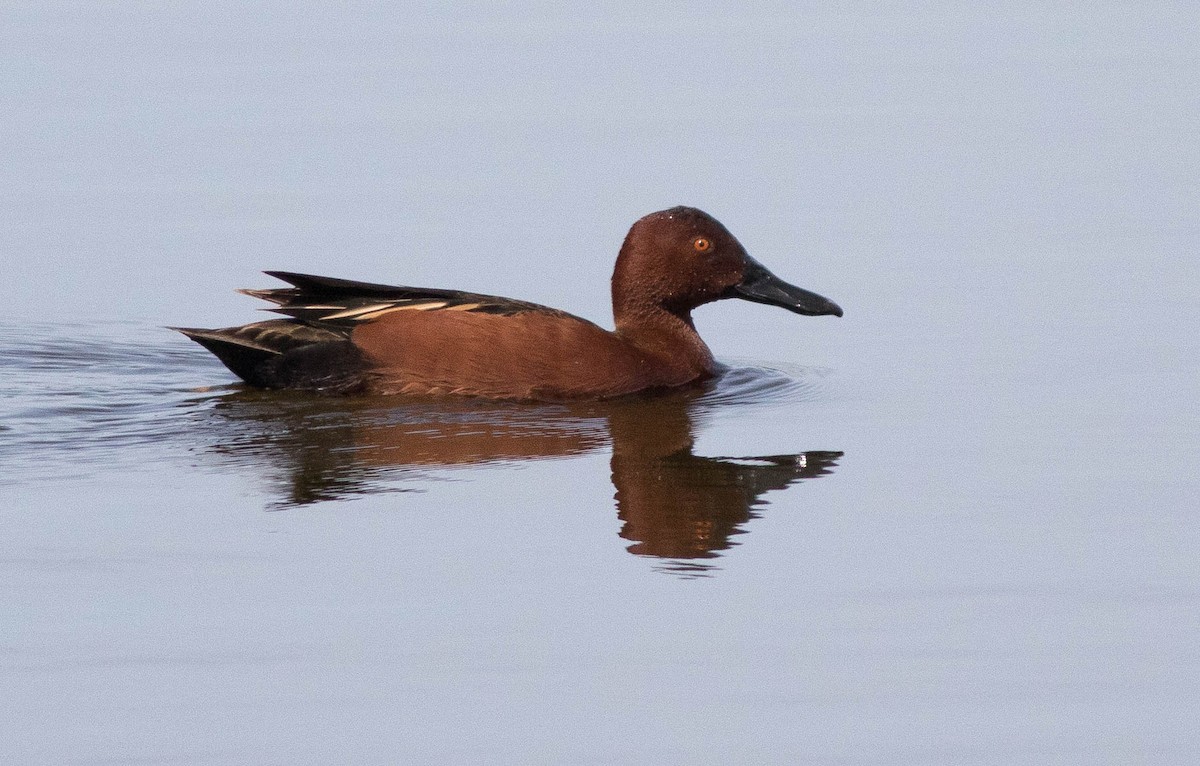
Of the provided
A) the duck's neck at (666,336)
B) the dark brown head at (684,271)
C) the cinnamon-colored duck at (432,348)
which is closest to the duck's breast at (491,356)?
the cinnamon-colored duck at (432,348)

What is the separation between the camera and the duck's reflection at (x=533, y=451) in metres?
6.95

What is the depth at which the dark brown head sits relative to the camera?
33.1ft

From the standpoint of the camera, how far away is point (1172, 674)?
207 inches

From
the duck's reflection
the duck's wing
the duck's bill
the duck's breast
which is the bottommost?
the duck's reflection

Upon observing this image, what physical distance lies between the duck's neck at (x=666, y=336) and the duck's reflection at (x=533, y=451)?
0.85ft

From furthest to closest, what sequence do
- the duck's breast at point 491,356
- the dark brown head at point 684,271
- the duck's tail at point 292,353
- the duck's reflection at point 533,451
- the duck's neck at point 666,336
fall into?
1. the dark brown head at point 684,271
2. the duck's neck at point 666,336
3. the duck's tail at point 292,353
4. the duck's breast at point 491,356
5. the duck's reflection at point 533,451

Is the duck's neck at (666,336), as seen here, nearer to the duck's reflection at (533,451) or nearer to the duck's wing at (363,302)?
the duck's reflection at (533,451)

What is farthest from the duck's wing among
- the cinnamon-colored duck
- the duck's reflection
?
the duck's reflection

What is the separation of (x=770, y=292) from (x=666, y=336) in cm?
66

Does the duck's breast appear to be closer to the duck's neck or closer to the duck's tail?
the duck's tail

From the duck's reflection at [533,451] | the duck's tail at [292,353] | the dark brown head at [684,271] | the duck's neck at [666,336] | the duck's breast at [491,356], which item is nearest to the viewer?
the duck's reflection at [533,451]

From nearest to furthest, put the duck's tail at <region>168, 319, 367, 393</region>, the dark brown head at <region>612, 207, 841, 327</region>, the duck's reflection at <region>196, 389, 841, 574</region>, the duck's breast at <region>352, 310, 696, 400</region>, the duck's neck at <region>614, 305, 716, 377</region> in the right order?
the duck's reflection at <region>196, 389, 841, 574</region> → the duck's breast at <region>352, 310, 696, 400</region> → the duck's tail at <region>168, 319, 367, 393</region> → the duck's neck at <region>614, 305, 716, 377</region> → the dark brown head at <region>612, 207, 841, 327</region>

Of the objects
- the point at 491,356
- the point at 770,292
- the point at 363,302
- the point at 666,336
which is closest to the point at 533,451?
the point at 491,356

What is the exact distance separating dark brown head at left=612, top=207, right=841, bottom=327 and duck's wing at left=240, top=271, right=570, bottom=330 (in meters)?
0.73
